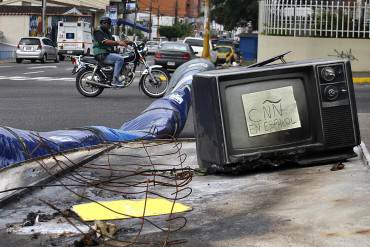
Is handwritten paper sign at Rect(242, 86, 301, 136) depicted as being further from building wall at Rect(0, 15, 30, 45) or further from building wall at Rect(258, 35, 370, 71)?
building wall at Rect(0, 15, 30, 45)

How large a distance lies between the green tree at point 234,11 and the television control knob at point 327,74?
151 feet

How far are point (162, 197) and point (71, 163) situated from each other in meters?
1.50

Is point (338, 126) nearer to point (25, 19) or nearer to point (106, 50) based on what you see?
point (106, 50)

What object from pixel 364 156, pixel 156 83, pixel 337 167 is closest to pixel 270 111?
pixel 337 167

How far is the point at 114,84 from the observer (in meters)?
15.2

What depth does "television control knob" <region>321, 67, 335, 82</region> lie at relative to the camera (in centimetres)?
575

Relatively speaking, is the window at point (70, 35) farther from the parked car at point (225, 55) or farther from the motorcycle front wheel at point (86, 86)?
the motorcycle front wheel at point (86, 86)

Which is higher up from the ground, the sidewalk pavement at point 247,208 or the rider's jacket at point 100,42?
the rider's jacket at point 100,42


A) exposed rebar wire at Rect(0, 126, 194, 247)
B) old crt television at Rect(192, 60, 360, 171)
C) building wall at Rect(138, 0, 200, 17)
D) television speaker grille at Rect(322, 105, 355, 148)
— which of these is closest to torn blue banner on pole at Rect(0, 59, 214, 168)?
exposed rebar wire at Rect(0, 126, 194, 247)

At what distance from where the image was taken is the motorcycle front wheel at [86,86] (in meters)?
15.1

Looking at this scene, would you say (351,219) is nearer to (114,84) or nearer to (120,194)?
(120,194)

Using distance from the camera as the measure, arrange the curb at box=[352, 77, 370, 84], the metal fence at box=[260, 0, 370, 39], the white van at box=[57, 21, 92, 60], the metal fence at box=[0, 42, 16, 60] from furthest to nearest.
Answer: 1. the white van at box=[57, 21, 92, 60]
2. the metal fence at box=[0, 42, 16, 60]
3. the metal fence at box=[260, 0, 370, 39]
4. the curb at box=[352, 77, 370, 84]

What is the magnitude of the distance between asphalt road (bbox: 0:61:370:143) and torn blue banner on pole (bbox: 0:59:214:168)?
0.57 meters

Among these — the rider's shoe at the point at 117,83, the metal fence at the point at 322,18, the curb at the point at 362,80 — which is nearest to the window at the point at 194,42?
the metal fence at the point at 322,18
